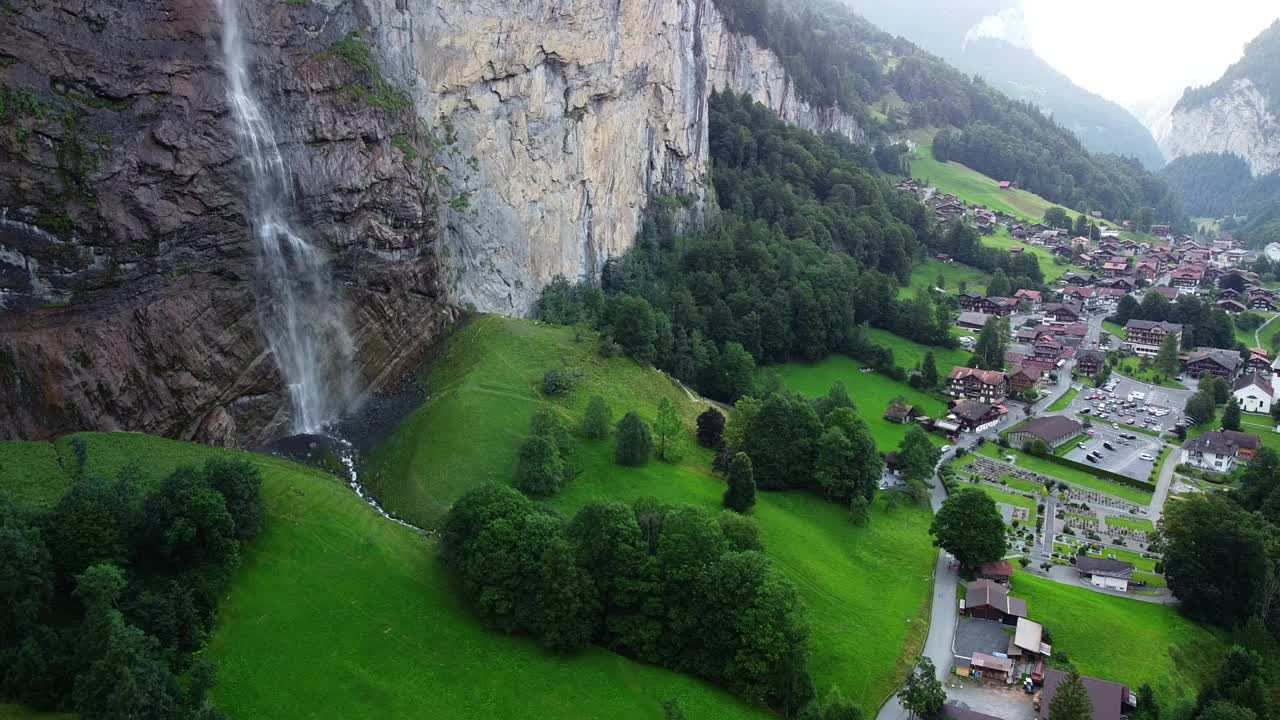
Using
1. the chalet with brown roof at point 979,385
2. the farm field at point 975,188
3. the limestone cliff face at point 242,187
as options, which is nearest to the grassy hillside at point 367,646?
the limestone cliff face at point 242,187

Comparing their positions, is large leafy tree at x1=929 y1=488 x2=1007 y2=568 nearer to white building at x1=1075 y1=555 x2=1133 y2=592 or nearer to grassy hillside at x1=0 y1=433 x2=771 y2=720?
white building at x1=1075 y1=555 x2=1133 y2=592

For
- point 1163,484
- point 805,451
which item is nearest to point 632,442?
point 805,451

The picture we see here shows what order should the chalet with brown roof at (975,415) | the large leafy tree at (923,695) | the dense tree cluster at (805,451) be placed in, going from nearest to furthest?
the large leafy tree at (923,695), the dense tree cluster at (805,451), the chalet with brown roof at (975,415)

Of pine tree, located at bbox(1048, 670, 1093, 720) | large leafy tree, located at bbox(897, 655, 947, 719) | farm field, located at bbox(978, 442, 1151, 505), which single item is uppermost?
pine tree, located at bbox(1048, 670, 1093, 720)

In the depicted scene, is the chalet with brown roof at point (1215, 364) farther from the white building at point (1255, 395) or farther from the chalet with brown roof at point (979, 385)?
the chalet with brown roof at point (979, 385)

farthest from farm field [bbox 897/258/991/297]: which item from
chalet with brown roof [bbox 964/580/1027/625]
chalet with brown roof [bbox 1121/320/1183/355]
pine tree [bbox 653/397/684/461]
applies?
chalet with brown roof [bbox 964/580/1027/625]

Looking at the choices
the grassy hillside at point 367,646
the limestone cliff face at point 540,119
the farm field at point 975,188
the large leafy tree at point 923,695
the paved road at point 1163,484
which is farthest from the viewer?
the farm field at point 975,188
